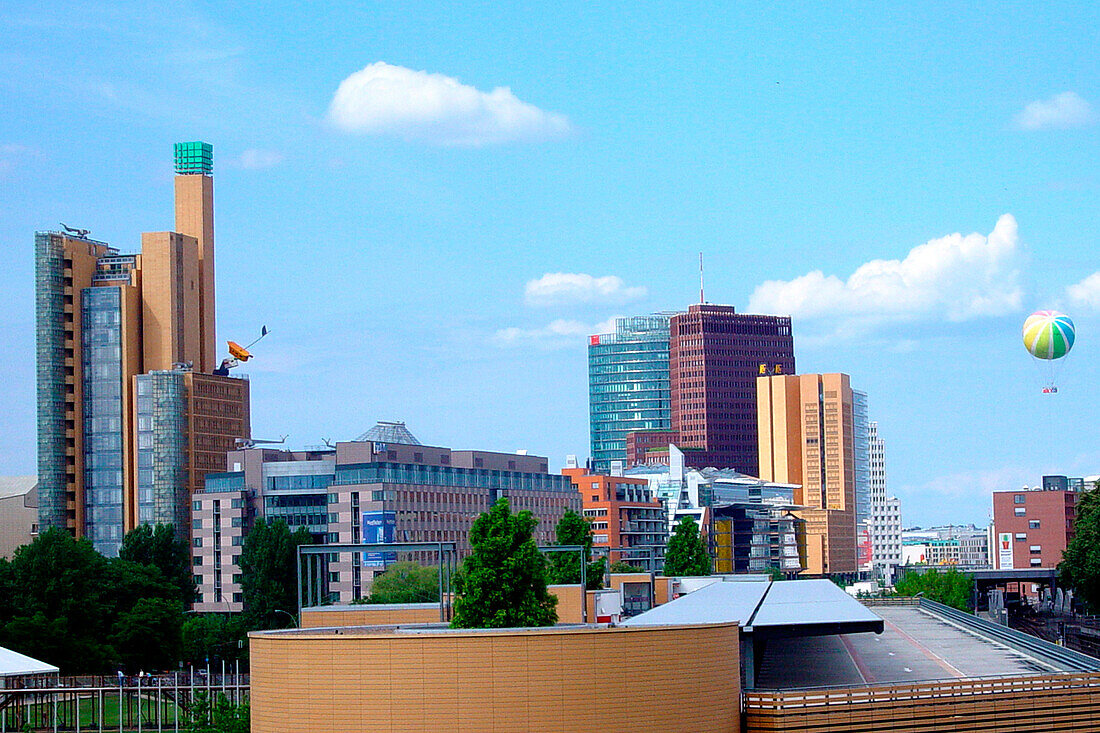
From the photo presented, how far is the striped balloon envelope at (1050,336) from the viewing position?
351 ft

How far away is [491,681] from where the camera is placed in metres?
35.0

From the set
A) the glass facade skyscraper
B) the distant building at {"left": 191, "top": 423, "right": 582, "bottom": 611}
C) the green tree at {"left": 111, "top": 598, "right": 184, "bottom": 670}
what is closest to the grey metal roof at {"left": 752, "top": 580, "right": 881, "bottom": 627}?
the green tree at {"left": 111, "top": 598, "right": 184, "bottom": 670}

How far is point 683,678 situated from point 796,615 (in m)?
10.1

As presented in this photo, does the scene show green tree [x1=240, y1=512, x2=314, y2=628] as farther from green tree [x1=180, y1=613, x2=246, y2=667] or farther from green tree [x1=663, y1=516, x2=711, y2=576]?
green tree [x1=663, y1=516, x2=711, y2=576]

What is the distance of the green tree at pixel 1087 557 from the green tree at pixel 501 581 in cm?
5963

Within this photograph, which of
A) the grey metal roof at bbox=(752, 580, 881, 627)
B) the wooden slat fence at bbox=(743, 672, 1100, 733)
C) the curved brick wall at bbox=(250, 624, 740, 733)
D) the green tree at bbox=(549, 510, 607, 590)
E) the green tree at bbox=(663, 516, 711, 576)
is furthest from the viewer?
the green tree at bbox=(663, 516, 711, 576)

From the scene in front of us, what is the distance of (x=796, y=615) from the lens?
4588 cm

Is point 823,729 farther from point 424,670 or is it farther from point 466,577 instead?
point 466,577

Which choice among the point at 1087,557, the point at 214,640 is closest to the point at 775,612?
the point at 1087,557

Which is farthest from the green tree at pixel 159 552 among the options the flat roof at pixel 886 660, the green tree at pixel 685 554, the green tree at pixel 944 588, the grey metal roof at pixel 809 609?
the grey metal roof at pixel 809 609

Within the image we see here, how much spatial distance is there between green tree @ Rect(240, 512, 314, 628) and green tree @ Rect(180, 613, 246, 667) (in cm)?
139

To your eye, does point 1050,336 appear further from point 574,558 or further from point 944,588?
point 944,588

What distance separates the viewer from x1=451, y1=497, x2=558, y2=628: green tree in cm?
4859

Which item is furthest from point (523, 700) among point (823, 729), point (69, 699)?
point (69, 699)
